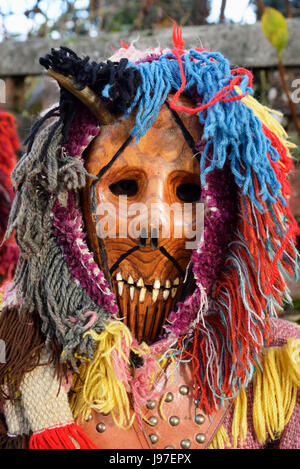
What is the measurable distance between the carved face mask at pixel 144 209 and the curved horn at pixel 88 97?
24mm

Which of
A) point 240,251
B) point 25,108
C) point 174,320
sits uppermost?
point 25,108

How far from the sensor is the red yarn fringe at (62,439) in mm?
1037

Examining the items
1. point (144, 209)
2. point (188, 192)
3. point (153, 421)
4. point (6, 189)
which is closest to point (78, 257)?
point (144, 209)

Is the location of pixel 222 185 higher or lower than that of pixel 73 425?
higher

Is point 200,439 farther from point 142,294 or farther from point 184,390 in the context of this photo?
point 142,294

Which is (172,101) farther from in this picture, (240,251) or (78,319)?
(78,319)

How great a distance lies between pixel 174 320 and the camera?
114 centimetres

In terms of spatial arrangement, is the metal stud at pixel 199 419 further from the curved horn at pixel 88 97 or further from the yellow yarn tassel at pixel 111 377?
the curved horn at pixel 88 97

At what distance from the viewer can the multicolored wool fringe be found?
6.05 feet

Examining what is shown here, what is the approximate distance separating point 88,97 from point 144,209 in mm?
251

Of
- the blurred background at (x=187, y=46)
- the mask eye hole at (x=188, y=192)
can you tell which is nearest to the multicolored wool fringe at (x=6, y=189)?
the blurred background at (x=187, y=46)

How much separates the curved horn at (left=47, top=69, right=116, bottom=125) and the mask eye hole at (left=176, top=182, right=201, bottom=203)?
21 centimetres

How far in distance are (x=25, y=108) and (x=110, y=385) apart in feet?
6.31
